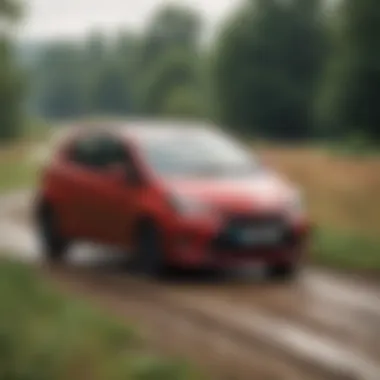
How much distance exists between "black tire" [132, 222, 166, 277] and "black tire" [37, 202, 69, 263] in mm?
2244

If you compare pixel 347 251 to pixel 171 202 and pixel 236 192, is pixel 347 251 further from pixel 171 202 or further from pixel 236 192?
pixel 171 202

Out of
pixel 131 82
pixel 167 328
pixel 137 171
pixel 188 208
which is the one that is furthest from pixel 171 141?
pixel 131 82

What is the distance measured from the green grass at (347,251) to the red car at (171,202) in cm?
81

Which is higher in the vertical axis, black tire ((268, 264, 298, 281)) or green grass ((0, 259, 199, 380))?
green grass ((0, 259, 199, 380))

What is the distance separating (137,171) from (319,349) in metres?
5.39

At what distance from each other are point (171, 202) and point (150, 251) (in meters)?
0.55

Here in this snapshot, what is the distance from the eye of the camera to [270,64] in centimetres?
7356

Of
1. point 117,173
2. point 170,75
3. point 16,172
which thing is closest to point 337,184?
point 16,172

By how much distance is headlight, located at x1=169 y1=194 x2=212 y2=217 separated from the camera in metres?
14.0

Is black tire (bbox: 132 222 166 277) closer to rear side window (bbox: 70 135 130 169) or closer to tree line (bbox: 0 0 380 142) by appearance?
rear side window (bbox: 70 135 130 169)

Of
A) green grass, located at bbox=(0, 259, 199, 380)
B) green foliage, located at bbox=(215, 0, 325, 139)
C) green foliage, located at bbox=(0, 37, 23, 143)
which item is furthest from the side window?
green foliage, located at bbox=(215, 0, 325, 139)

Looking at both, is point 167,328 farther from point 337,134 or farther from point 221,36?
point 221,36

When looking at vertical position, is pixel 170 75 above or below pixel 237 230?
below

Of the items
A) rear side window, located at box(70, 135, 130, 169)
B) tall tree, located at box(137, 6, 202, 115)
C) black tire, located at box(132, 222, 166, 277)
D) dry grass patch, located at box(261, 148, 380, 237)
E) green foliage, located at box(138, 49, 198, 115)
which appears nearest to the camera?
black tire, located at box(132, 222, 166, 277)
